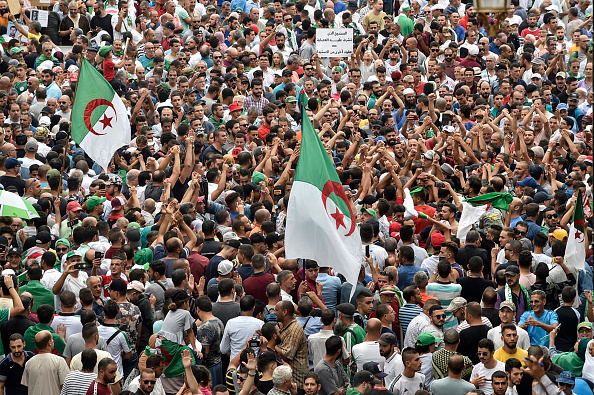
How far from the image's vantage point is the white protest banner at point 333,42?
20812mm

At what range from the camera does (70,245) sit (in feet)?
44.1

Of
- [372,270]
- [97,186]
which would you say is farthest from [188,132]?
[372,270]

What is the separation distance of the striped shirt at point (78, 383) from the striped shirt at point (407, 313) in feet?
11.6

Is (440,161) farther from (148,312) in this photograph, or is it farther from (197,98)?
(148,312)

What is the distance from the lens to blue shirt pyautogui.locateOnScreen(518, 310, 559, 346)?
11.6 m

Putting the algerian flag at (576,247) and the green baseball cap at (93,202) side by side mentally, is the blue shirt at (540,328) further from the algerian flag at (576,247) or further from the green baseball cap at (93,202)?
the green baseball cap at (93,202)

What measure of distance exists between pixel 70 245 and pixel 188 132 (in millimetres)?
4188

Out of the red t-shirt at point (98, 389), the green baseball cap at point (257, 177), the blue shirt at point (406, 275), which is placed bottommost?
the blue shirt at point (406, 275)

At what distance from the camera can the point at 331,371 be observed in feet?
34.4

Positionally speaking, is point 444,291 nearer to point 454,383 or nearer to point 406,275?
point 406,275

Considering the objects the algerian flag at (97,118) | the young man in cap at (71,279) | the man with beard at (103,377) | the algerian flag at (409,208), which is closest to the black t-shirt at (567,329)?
the algerian flag at (409,208)

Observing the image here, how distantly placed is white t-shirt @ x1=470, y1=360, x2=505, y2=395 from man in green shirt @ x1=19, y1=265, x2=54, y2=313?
4770mm

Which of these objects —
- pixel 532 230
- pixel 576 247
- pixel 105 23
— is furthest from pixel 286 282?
pixel 105 23

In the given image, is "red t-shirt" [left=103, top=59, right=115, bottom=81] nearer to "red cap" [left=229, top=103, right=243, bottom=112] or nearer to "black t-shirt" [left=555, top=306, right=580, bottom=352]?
"red cap" [left=229, top=103, right=243, bottom=112]
